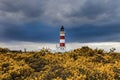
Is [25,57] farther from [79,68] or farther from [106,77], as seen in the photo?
[106,77]

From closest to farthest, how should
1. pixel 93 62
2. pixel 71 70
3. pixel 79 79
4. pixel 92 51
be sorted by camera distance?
1. pixel 79 79
2. pixel 71 70
3. pixel 93 62
4. pixel 92 51

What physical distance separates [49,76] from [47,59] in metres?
4.31

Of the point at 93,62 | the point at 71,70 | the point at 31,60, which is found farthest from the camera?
the point at 31,60

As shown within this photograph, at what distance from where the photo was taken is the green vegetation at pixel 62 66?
15.1 meters

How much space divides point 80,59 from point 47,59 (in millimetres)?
1813

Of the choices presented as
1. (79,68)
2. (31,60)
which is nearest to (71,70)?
(79,68)

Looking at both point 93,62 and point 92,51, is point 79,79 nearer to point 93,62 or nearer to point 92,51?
point 93,62

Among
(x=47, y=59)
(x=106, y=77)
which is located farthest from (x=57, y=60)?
(x=106, y=77)

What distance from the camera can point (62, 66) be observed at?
16.5 meters

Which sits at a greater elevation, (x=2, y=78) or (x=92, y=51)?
(x=92, y=51)

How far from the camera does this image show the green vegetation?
1506 cm

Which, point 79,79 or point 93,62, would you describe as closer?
point 79,79

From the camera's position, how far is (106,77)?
15031mm

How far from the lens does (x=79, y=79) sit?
14406 millimetres
